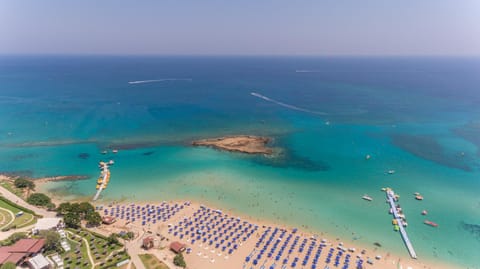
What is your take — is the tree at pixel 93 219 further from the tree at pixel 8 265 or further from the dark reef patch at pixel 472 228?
the dark reef patch at pixel 472 228

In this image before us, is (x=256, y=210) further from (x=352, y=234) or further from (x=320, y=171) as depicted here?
(x=320, y=171)

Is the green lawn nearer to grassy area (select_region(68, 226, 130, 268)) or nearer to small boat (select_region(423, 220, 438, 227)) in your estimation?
grassy area (select_region(68, 226, 130, 268))

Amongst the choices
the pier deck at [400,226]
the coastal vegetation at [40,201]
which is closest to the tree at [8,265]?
the coastal vegetation at [40,201]

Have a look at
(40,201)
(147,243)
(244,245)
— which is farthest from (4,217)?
(244,245)

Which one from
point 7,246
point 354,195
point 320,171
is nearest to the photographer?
point 7,246

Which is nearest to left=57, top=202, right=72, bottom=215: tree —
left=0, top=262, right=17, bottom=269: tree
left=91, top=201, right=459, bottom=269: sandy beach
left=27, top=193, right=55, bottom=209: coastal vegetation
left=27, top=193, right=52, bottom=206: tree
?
left=27, top=193, right=55, bottom=209: coastal vegetation

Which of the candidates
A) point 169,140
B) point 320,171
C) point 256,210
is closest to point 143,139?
point 169,140

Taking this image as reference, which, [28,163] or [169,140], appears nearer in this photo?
[28,163]
